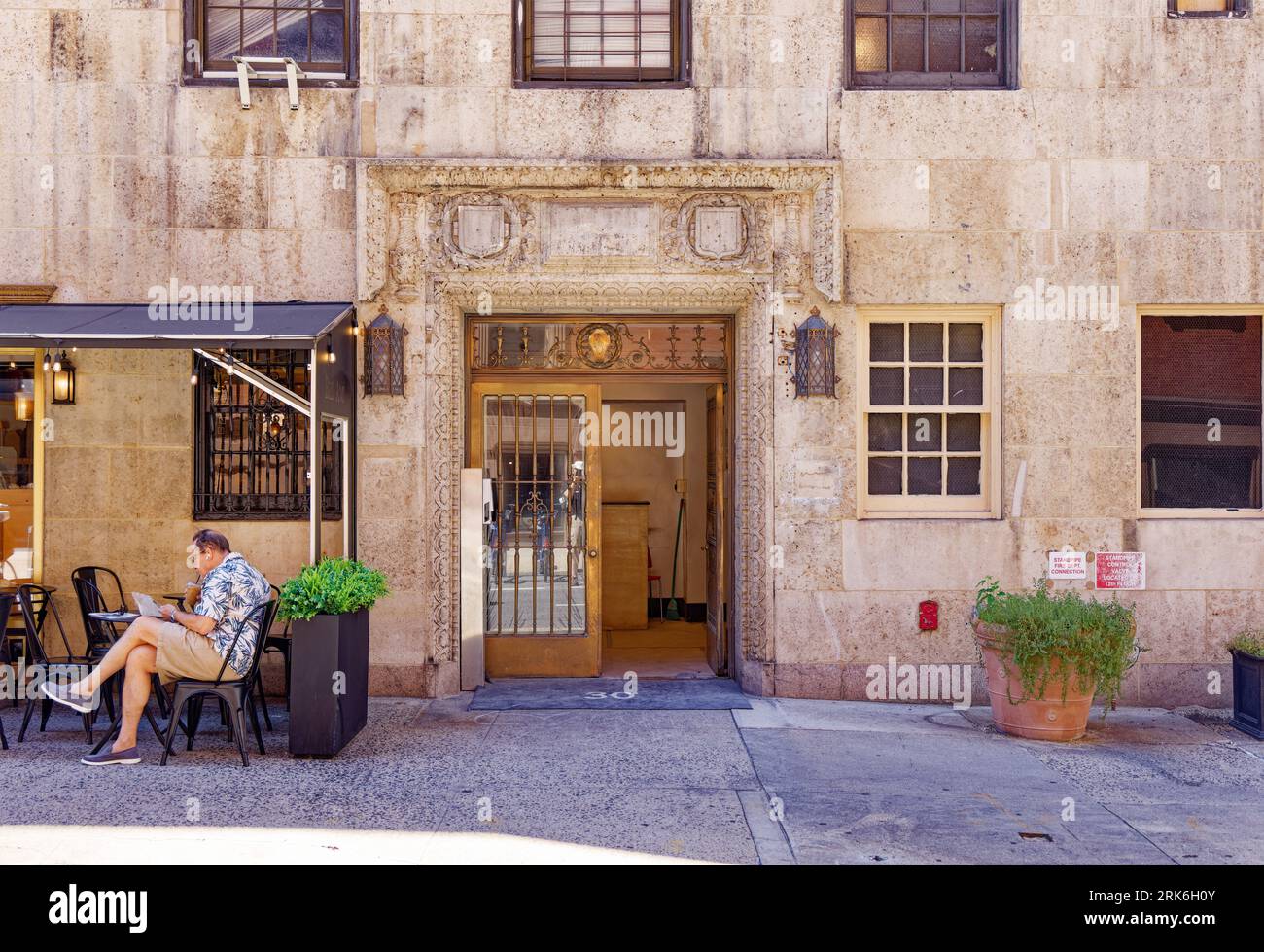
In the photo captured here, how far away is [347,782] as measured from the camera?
6586mm

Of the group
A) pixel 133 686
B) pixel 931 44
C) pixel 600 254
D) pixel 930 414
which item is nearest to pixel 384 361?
pixel 600 254

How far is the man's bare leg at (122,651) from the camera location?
22.8 feet

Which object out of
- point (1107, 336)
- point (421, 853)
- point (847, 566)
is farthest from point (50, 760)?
point (1107, 336)

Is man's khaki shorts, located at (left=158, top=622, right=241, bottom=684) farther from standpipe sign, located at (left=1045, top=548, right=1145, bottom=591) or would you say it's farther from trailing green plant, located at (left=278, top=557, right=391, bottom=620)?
standpipe sign, located at (left=1045, top=548, right=1145, bottom=591)

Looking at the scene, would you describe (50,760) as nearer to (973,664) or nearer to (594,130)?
(594,130)

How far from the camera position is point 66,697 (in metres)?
7.11

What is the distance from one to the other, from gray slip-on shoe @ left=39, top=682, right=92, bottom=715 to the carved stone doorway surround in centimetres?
273

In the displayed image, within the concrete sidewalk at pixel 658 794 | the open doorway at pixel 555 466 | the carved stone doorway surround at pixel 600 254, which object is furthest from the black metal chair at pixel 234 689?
the open doorway at pixel 555 466

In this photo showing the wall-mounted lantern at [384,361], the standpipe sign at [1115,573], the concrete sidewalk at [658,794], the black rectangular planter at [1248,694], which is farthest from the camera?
the standpipe sign at [1115,573]

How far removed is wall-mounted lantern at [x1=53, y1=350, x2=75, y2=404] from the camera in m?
9.02

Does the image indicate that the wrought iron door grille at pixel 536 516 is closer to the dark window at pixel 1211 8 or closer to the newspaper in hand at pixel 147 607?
the newspaper in hand at pixel 147 607

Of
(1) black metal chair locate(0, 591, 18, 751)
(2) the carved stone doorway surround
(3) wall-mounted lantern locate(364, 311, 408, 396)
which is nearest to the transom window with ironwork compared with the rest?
(2) the carved stone doorway surround

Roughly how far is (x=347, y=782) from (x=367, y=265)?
4.39 meters

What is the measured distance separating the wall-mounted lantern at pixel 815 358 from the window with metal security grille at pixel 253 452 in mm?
4088
